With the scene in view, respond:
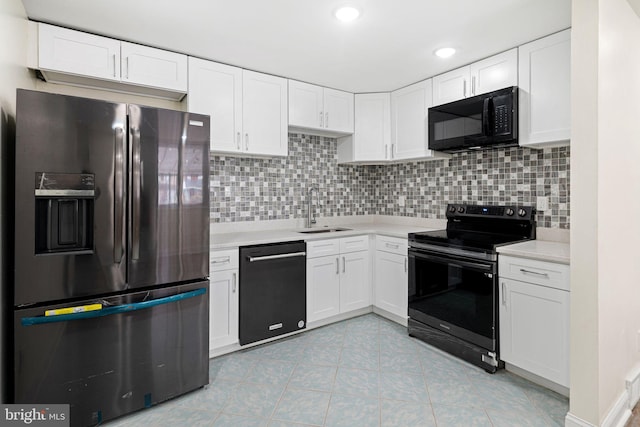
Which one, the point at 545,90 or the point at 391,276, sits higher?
the point at 545,90

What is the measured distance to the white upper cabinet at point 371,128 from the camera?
3.51 metres

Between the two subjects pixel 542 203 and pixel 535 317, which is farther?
pixel 542 203

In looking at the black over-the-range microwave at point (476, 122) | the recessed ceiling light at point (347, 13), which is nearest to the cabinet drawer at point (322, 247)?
the black over-the-range microwave at point (476, 122)

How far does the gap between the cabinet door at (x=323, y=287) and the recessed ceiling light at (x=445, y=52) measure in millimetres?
1924

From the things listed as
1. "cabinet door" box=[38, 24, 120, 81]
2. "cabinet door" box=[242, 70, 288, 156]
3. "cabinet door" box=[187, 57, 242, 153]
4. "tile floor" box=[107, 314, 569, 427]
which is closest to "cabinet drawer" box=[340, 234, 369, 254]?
"tile floor" box=[107, 314, 569, 427]

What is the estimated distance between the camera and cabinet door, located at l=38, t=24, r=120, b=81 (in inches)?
80.7

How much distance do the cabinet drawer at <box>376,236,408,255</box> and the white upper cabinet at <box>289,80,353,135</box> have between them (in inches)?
48.3

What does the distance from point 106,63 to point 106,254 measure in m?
1.37

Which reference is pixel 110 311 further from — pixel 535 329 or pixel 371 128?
pixel 371 128

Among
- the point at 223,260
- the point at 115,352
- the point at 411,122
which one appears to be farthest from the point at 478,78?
the point at 115,352

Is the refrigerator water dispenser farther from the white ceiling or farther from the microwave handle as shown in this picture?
the microwave handle

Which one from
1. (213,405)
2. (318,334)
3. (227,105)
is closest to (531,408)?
(318,334)

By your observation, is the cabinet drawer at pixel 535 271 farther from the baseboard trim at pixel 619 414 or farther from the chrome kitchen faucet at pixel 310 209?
the chrome kitchen faucet at pixel 310 209

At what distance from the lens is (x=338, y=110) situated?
11.3 feet
